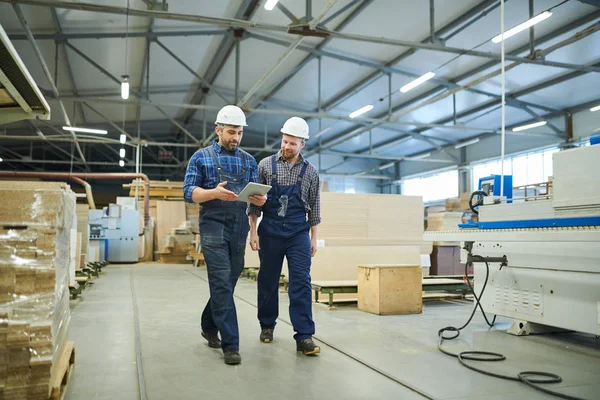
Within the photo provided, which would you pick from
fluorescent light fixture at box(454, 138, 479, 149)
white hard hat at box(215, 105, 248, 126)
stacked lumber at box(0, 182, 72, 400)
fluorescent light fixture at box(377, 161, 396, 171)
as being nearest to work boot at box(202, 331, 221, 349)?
stacked lumber at box(0, 182, 72, 400)

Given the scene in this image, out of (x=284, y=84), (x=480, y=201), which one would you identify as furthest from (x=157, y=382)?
(x=284, y=84)

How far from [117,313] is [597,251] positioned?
4.47m

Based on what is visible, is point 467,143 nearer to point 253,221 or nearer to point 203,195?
point 253,221

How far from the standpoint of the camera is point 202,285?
796 cm

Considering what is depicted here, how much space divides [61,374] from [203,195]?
4.19 feet

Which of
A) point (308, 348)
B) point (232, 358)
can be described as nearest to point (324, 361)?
point (308, 348)

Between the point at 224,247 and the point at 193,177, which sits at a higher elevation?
the point at 193,177

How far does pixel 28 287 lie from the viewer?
6.84 ft

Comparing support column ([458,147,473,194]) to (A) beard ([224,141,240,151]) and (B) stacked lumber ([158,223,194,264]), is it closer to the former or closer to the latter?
(B) stacked lumber ([158,223,194,264])

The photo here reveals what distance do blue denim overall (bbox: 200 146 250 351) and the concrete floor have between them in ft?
0.82

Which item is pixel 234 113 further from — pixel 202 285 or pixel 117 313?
pixel 202 285

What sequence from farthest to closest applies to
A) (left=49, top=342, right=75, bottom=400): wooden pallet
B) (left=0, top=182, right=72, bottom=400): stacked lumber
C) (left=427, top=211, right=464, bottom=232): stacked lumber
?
1. (left=427, top=211, right=464, bottom=232): stacked lumber
2. (left=49, top=342, right=75, bottom=400): wooden pallet
3. (left=0, top=182, right=72, bottom=400): stacked lumber

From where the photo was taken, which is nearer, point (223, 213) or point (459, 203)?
point (223, 213)

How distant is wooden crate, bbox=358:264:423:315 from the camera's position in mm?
4969
